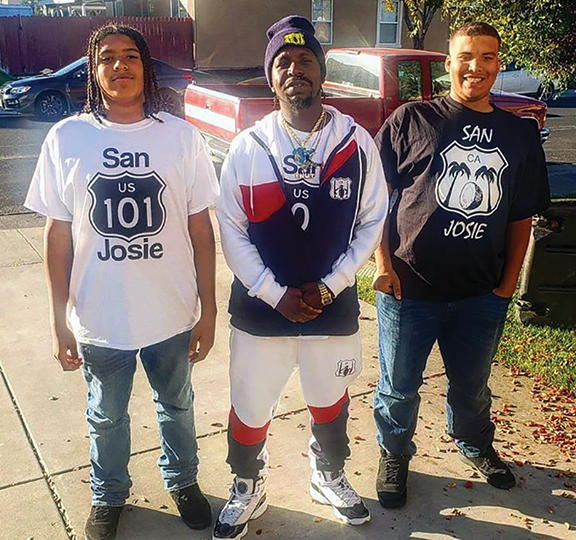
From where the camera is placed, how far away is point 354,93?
9578mm

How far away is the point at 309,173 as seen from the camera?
8.50 feet

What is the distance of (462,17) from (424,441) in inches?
134

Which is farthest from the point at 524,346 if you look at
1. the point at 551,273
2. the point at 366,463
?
the point at 366,463

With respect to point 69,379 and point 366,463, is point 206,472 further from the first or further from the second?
point 69,379

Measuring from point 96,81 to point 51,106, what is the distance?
13015 millimetres

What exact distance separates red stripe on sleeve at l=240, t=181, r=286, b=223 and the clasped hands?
11.5 inches

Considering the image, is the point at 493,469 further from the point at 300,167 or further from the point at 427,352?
the point at 300,167

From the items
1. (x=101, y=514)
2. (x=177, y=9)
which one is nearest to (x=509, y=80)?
(x=177, y=9)

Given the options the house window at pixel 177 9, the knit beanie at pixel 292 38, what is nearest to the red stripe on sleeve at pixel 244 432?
the knit beanie at pixel 292 38

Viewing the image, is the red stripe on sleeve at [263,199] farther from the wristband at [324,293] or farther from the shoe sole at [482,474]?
the shoe sole at [482,474]

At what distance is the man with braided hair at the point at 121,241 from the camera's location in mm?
2500

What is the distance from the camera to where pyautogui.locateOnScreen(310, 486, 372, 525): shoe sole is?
2.93 metres

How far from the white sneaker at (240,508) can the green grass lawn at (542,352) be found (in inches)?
81.4

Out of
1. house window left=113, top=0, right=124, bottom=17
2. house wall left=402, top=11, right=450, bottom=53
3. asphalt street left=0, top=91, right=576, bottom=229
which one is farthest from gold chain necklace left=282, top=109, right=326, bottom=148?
house window left=113, top=0, right=124, bottom=17
